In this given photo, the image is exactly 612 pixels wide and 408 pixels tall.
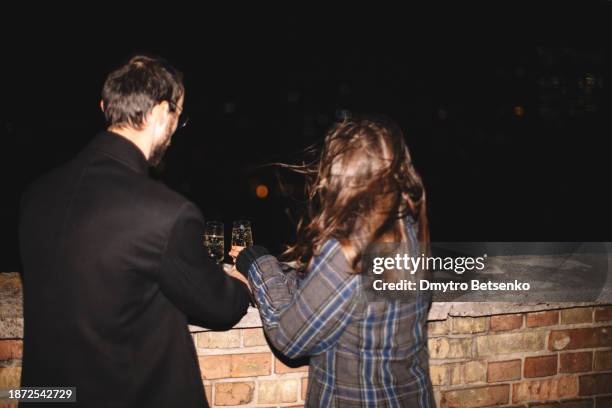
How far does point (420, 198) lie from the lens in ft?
4.08

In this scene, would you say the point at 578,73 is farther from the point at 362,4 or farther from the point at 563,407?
the point at 563,407

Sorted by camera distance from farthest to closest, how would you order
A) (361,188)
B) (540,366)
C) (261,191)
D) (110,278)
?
1. (261,191)
2. (540,366)
3. (361,188)
4. (110,278)

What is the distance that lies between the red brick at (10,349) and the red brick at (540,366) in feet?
6.59

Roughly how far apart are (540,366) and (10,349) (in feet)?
6.94

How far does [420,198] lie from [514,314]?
0.94m

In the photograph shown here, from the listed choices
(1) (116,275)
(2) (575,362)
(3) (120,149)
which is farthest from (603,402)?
(3) (120,149)

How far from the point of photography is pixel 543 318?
1.86 metres

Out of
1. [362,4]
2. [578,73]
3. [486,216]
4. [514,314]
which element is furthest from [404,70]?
[514,314]

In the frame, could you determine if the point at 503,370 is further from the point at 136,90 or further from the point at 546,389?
the point at 136,90

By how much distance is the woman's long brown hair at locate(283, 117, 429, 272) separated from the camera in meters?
1.12

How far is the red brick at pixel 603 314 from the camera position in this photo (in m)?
1.90

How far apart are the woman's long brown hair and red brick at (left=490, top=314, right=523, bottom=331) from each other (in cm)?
92

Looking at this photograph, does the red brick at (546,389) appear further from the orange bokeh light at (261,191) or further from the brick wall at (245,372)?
the orange bokeh light at (261,191)

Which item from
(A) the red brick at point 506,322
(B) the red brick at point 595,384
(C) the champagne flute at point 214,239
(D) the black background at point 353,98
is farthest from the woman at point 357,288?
(D) the black background at point 353,98
